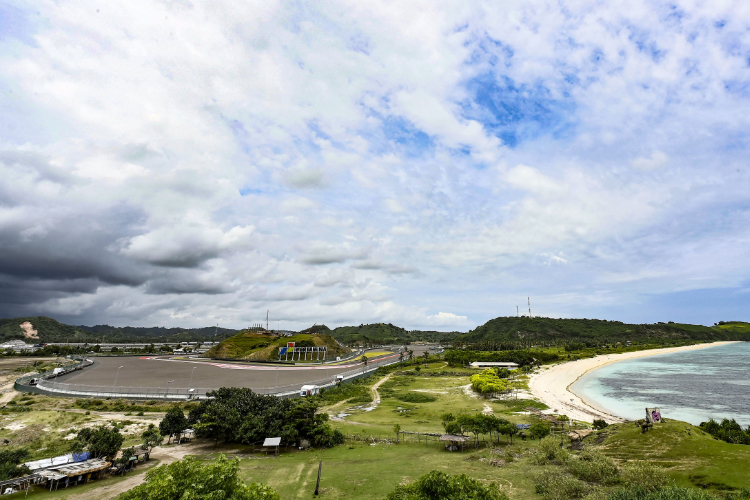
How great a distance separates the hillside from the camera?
167 metres

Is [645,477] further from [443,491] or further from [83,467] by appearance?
[83,467]

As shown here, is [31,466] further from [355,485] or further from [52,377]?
[52,377]

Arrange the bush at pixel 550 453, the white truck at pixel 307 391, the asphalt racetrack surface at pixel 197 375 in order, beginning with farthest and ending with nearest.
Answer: the asphalt racetrack surface at pixel 197 375 < the white truck at pixel 307 391 < the bush at pixel 550 453

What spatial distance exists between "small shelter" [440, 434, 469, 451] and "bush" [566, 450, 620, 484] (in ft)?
45.9

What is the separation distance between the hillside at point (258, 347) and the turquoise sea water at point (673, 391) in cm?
11498

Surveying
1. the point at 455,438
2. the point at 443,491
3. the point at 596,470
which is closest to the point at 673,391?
the point at 455,438

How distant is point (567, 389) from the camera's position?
315 ft

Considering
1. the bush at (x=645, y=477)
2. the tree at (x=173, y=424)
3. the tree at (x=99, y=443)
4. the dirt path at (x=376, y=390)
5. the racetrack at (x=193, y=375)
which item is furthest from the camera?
the racetrack at (x=193, y=375)

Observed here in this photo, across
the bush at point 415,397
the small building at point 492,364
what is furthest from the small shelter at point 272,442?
the small building at point 492,364

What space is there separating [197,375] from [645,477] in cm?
11854

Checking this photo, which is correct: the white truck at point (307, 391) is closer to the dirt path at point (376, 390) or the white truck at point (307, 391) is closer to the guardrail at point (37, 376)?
the dirt path at point (376, 390)

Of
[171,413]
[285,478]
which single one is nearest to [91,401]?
[171,413]

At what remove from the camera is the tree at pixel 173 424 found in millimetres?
44062

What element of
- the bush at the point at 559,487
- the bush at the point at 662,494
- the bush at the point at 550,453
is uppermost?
the bush at the point at 662,494
